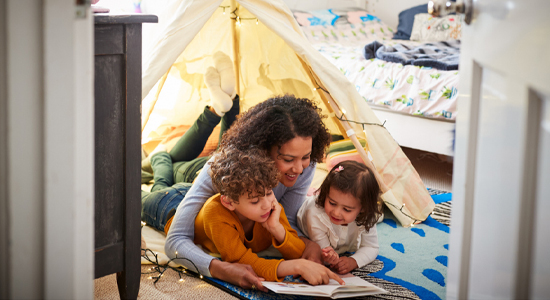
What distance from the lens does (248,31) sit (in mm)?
2273

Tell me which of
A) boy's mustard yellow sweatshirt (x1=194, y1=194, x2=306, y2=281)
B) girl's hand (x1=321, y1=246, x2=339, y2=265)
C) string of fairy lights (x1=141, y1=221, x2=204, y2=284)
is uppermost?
boy's mustard yellow sweatshirt (x1=194, y1=194, x2=306, y2=281)

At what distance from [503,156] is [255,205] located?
0.83 metres

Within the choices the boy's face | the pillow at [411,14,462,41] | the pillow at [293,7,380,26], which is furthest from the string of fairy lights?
the pillow at [411,14,462,41]

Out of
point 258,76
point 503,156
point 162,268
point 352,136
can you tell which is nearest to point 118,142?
point 162,268

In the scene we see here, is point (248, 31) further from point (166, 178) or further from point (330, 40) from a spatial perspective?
point (330, 40)

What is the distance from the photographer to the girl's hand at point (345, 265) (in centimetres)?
144

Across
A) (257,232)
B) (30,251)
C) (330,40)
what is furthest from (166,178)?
(330,40)

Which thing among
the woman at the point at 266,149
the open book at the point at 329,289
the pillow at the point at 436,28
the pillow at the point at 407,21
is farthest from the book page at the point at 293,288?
the pillow at the point at 407,21

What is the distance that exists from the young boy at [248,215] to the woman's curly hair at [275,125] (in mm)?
69

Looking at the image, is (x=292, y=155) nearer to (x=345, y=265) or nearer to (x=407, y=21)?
(x=345, y=265)

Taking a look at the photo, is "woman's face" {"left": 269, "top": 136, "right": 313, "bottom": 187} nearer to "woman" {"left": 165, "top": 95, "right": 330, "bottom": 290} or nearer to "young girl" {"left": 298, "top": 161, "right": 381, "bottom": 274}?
"woman" {"left": 165, "top": 95, "right": 330, "bottom": 290}

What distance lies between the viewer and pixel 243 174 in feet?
4.21

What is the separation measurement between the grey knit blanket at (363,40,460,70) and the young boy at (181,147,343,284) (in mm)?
1737

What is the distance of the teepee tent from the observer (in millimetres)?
1584
